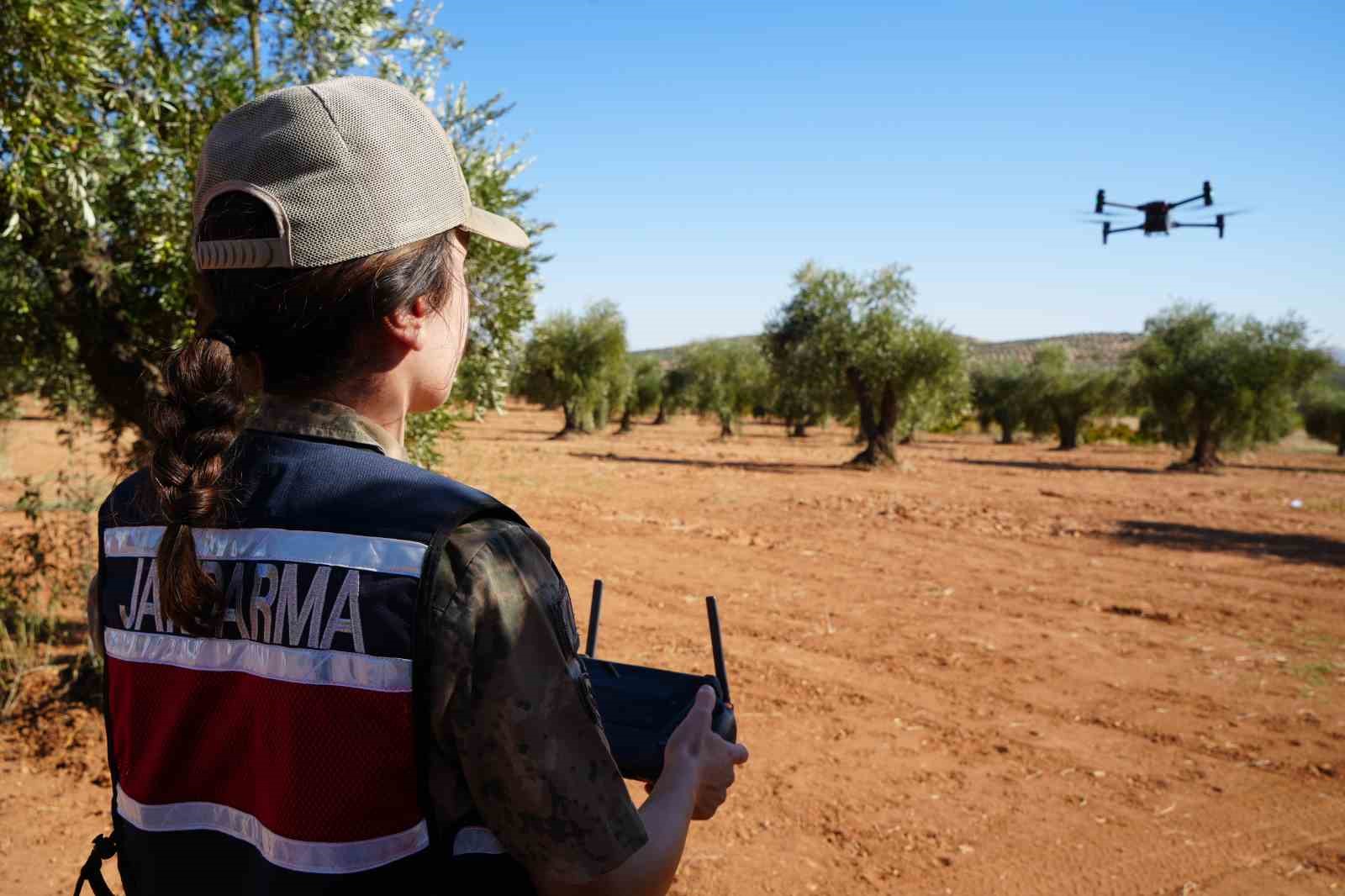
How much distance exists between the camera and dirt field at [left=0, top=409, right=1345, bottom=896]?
4336 mm

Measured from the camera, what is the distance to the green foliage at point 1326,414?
45844 millimetres

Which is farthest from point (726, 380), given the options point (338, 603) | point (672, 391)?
point (338, 603)

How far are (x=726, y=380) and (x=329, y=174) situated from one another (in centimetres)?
4865

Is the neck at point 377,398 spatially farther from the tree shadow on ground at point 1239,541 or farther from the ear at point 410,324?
the tree shadow on ground at point 1239,541

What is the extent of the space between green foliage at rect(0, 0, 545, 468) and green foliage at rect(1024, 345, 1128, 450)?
42963 millimetres

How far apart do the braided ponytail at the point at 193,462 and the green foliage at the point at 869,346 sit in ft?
88.0

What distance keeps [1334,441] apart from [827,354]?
3751cm

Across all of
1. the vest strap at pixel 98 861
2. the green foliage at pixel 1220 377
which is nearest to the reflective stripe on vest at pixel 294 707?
the vest strap at pixel 98 861

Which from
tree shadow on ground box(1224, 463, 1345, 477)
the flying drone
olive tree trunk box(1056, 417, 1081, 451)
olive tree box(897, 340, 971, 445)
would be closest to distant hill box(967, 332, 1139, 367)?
olive tree trunk box(1056, 417, 1081, 451)

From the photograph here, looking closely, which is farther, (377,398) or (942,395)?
(942,395)

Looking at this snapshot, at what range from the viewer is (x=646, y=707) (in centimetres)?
148

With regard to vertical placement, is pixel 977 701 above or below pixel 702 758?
below

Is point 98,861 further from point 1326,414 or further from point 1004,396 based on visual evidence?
point 1326,414

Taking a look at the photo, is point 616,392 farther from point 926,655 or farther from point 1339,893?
point 1339,893
